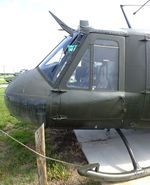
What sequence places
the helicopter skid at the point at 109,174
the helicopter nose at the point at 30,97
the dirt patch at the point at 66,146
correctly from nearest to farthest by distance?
the helicopter skid at the point at 109,174
the helicopter nose at the point at 30,97
the dirt patch at the point at 66,146

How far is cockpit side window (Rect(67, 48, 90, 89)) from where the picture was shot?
613cm

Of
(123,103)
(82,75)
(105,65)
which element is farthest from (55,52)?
(123,103)

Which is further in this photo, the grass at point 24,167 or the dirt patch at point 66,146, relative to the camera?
the dirt patch at point 66,146

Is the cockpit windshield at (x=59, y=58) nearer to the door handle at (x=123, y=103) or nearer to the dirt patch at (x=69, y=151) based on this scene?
the door handle at (x=123, y=103)

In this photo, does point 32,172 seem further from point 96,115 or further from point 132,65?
point 132,65

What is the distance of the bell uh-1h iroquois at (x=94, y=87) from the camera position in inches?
238

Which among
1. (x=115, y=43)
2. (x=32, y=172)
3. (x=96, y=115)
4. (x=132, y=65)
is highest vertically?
(x=115, y=43)

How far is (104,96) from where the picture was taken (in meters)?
6.19

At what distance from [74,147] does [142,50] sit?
8.44 feet

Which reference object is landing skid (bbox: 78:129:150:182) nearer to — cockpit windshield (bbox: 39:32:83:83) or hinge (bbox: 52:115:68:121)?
hinge (bbox: 52:115:68:121)

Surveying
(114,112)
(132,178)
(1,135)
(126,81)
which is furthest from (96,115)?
(1,135)

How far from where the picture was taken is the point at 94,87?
618 centimetres

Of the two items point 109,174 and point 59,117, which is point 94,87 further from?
point 109,174

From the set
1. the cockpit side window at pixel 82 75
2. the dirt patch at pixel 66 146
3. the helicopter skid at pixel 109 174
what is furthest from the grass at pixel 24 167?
the cockpit side window at pixel 82 75
